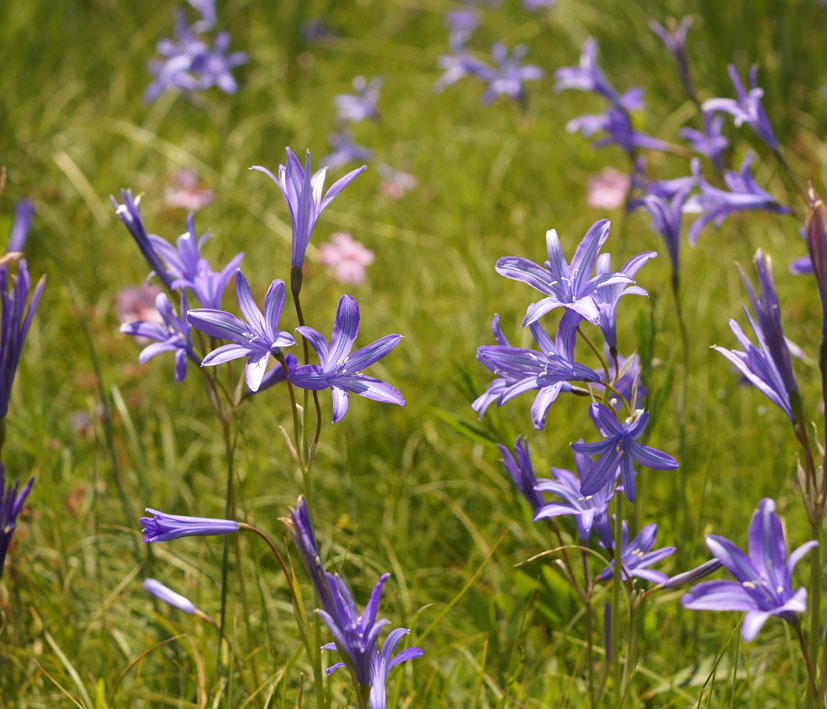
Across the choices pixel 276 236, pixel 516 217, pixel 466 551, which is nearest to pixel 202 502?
pixel 466 551

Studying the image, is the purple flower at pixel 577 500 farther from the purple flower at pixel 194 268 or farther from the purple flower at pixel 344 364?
the purple flower at pixel 194 268

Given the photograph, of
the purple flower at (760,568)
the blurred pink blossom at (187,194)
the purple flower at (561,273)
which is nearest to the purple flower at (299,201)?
the purple flower at (561,273)

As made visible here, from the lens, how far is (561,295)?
130 cm

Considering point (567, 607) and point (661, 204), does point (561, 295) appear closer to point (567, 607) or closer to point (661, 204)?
point (661, 204)

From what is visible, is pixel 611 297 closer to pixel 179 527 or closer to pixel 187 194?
pixel 179 527

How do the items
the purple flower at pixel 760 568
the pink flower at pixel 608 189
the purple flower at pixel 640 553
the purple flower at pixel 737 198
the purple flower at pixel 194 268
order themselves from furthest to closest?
1. the pink flower at pixel 608 189
2. the purple flower at pixel 737 198
3. the purple flower at pixel 194 268
4. the purple flower at pixel 640 553
5. the purple flower at pixel 760 568

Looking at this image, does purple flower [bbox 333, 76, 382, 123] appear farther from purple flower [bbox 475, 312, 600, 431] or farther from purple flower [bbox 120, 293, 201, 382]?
purple flower [bbox 475, 312, 600, 431]

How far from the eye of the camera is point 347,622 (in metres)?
Result: 1.28

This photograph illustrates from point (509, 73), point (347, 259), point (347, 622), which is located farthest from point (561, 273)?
point (509, 73)

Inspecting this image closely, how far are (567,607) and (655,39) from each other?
3871mm

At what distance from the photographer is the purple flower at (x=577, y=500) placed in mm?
1419

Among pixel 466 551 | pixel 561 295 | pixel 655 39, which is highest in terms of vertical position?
pixel 561 295

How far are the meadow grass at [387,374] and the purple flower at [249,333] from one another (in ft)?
1.79

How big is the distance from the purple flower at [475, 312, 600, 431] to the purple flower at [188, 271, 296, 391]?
0.31 m
